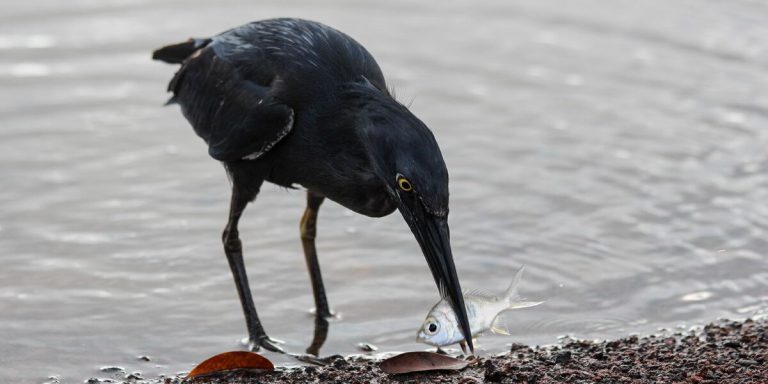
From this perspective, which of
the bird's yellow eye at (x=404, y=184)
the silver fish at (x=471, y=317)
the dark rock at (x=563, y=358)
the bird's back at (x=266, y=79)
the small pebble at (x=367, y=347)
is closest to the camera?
the bird's yellow eye at (x=404, y=184)

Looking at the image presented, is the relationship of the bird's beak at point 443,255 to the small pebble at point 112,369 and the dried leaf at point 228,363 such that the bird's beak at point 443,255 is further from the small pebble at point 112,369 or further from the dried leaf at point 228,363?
the small pebble at point 112,369

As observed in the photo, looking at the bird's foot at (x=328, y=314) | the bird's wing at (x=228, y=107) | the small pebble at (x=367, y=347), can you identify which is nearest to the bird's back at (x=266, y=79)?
the bird's wing at (x=228, y=107)

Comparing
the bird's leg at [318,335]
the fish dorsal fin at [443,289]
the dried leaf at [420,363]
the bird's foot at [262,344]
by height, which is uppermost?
the fish dorsal fin at [443,289]

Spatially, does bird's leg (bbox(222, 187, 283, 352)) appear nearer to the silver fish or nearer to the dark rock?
the silver fish

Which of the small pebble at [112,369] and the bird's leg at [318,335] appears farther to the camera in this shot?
the bird's leg at [318,335]

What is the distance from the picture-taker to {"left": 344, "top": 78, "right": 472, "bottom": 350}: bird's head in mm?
5867

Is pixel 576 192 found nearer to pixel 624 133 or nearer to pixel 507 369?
pixel 624 133

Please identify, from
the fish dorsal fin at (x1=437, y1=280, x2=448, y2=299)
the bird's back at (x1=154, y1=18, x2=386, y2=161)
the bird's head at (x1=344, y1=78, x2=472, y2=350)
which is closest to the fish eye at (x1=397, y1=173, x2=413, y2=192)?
the bird's head at (x1=344, y1=78, x2=472, y2=350)

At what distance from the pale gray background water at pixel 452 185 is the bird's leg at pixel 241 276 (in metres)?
0.18

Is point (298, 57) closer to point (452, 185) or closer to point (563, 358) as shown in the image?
point (563, 358)

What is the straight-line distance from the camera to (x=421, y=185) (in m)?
5.87

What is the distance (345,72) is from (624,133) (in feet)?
13.2

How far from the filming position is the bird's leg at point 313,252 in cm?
772

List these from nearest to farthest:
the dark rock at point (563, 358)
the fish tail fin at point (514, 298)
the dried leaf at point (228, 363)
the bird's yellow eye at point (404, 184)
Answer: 1. the bird's yellow eye at point (404, 184)
2. the fish tail fin at point (514, 298)
3. the dark rock at point (563, 358)
4. the dried leaf at point (228, 363)
